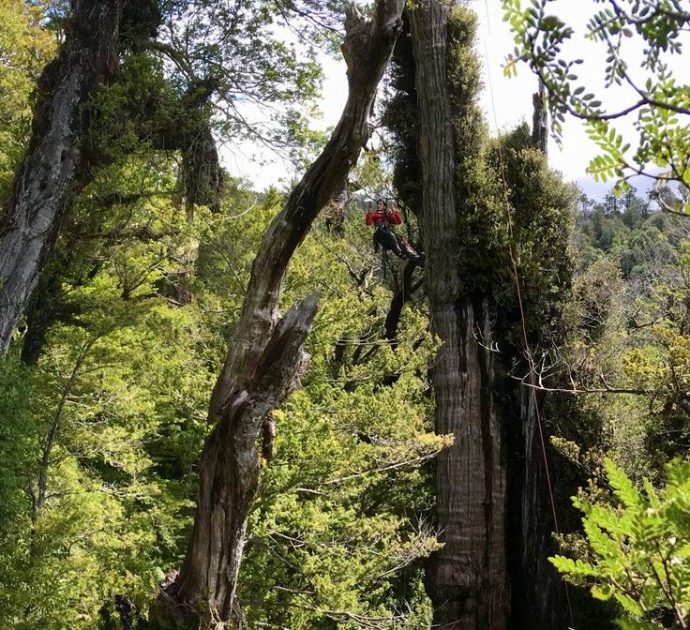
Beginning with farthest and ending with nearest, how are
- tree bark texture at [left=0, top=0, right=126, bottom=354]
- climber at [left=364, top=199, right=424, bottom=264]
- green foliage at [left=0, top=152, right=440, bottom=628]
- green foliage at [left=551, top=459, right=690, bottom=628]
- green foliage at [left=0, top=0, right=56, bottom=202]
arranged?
climber at [left=364, top=199, right=424, bottom=264] → green foliage at [left=0, top=0, right=56, bottom=202] → green foliage at [left=0, top=152, right=440, bottom=628] → tree bark texture at [left=0, top=0, right=126, bottom=354] → green foliage at [left=551, top=459, right=690, bottom=628]

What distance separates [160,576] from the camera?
8.11 metres

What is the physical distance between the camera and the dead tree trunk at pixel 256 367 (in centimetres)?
445

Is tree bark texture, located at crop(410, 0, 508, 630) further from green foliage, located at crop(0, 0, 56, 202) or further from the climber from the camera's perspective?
green foliage, located at crop(0, 0, 56, 202)

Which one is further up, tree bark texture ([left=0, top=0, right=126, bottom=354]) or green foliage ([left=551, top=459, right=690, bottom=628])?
tree bark texture ([left=0, top=0, right=126, bottom=354])

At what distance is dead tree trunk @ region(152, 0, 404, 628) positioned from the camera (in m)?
4.45

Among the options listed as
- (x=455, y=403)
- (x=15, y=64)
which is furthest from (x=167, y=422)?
(x=15, y=64)

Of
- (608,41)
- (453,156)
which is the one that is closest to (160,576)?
(453,156)

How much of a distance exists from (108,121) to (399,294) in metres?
7.31

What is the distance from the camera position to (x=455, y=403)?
33.6ft

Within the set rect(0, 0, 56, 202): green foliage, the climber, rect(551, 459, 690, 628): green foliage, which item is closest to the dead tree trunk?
rect(551, 459, 690, 628): green foliage

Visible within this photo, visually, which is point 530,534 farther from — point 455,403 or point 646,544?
point 646,544

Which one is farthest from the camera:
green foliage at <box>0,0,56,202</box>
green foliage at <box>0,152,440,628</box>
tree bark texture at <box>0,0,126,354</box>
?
green foliage at <box>0,0,56,202</box>

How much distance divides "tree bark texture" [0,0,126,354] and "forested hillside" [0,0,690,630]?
0.02 meters

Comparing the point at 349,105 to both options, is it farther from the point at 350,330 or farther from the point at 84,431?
the point at 84,431
